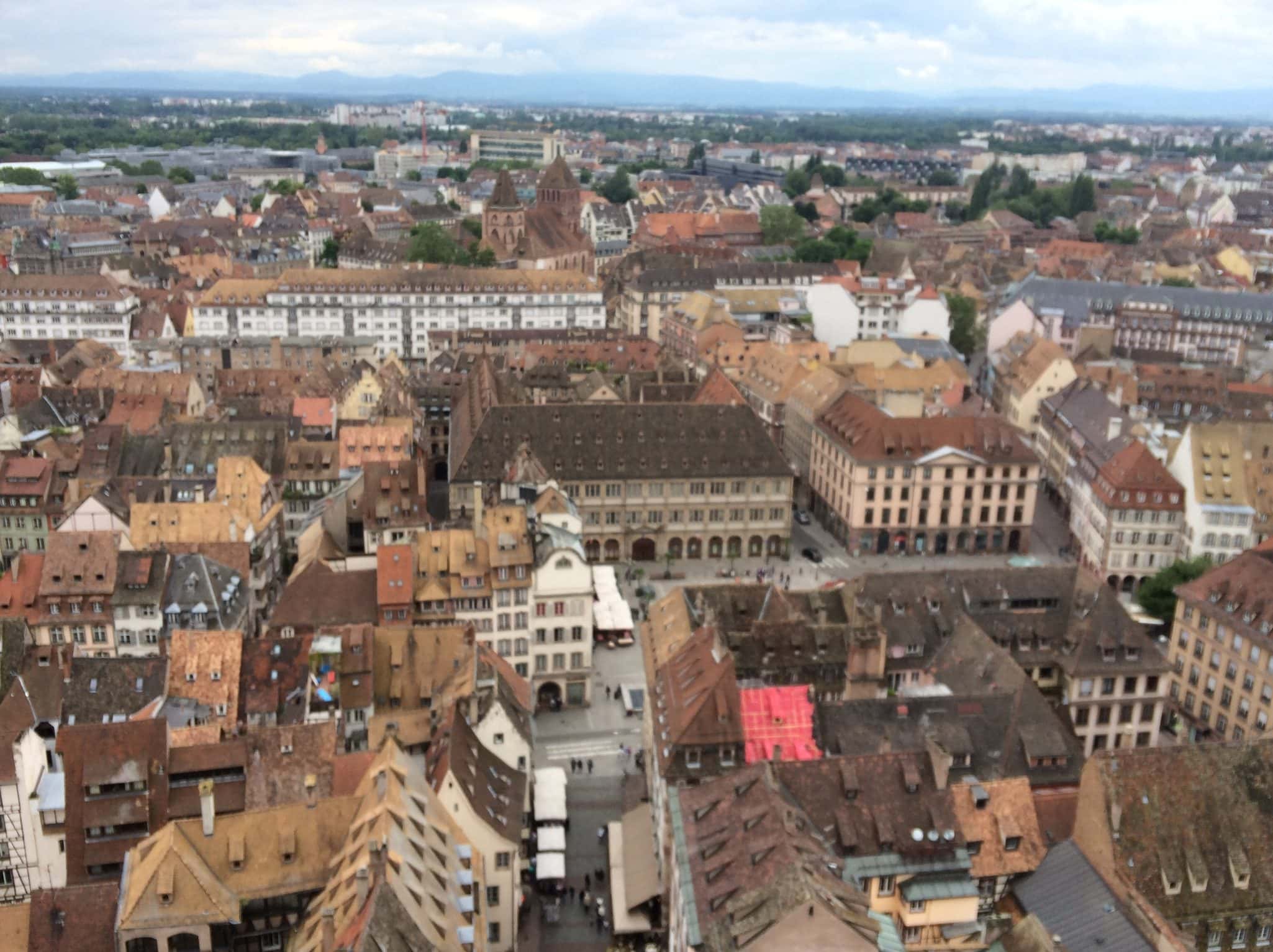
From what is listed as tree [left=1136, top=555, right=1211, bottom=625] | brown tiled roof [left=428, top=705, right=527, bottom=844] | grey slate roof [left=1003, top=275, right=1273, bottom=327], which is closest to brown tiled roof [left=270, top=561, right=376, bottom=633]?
brown tiled roof [left=428, top=705, right=527, bottom=844]

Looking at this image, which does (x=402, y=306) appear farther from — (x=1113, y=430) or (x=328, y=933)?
(x=328, y=933)

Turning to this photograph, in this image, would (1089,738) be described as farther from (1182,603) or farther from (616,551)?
(616,551)

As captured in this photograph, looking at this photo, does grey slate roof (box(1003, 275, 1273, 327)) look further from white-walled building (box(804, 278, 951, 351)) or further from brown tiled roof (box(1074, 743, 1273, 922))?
brown tiled roof (box(1074, 743, 1273, 922))

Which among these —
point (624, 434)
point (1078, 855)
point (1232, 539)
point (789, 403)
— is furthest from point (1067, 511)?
point (1078, 855)

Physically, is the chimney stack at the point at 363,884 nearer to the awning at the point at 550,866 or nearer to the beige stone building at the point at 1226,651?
the awning at the point at 550,866

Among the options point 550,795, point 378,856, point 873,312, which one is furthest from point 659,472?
point 873,312

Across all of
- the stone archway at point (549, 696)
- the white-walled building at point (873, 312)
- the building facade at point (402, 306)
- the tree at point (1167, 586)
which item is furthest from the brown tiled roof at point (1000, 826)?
the building facade at point (402, 306)
